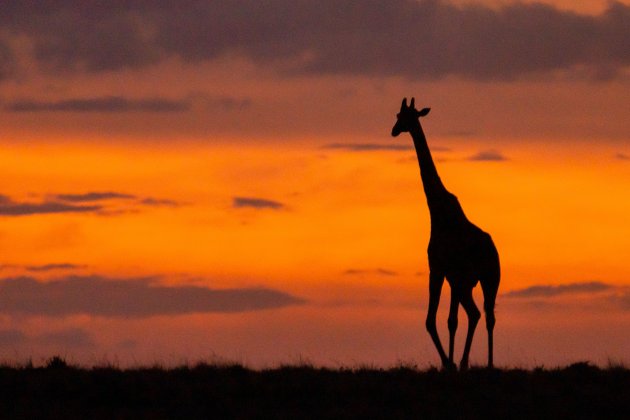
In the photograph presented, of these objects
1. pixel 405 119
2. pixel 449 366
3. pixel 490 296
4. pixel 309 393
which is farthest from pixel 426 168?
pixel 309 393

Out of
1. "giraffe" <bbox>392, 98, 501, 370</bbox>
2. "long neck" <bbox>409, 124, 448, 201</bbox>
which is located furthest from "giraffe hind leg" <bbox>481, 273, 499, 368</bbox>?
"long neck" <bbox>409, 124, 448, 201</bbox>

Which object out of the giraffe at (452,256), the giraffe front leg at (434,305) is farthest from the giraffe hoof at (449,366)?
the giraffe front leg at (434,305)

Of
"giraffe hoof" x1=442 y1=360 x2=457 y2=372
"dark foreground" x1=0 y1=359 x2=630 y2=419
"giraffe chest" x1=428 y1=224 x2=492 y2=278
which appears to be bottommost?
"dark foreground" x1=0 y1=359 x2=630 y2=419

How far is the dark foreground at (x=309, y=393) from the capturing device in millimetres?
21672

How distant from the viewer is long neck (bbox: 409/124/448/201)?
2906cm

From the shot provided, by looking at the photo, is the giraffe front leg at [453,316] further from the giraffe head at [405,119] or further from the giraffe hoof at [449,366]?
the giraffe head at [405,119]

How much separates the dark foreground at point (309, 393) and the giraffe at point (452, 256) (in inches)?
138

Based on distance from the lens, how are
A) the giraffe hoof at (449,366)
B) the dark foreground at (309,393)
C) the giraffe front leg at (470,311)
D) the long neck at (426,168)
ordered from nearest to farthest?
the dark foreground at (309,393) < the giraffe hoof at (449,366) < the giraffe front leg at (470,311) < the long neck at (426,168)

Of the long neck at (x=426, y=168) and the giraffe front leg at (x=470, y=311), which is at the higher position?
the long neck at (x=426, y=168)

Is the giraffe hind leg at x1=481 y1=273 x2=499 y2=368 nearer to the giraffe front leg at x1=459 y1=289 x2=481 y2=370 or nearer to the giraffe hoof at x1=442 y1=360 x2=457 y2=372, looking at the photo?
the giraffe front leg at x1=459 y1=289 x2=481 y2=370

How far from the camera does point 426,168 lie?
29.3m

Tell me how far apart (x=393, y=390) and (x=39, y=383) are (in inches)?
217

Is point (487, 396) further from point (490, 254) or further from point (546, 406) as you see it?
point (490, 254)

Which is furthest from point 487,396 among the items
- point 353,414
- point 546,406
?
point 353,414
